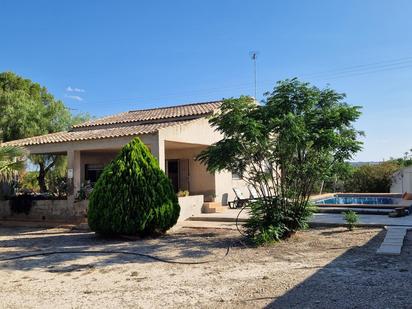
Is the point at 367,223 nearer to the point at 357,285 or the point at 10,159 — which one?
the point at 357,285

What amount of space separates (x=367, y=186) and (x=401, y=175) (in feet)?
8.37

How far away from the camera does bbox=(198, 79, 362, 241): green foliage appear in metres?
10.3

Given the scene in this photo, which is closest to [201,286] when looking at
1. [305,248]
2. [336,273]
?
[336,273]

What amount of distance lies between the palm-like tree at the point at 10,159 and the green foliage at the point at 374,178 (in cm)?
2086

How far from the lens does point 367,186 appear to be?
92.1 ft

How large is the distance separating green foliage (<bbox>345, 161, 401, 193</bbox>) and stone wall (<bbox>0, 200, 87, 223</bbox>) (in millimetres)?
18763

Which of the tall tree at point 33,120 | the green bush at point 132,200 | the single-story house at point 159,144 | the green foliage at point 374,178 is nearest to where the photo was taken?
the green bush at point 132,200

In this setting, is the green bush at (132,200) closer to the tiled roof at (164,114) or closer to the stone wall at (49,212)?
the stone wall at (49,212)

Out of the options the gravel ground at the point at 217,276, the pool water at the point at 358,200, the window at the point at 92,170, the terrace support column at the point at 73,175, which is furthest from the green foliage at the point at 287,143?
the window at the point at 92,170

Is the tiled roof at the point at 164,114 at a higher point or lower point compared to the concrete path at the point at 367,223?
higher

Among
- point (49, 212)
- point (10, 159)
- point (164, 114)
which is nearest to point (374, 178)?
point (164, 114)

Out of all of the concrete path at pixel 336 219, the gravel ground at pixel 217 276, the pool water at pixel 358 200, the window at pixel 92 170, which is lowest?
the gravel ground at pixel 217 276

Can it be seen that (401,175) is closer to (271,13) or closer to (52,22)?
Result: (271,13)

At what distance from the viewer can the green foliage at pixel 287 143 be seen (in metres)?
10.3
